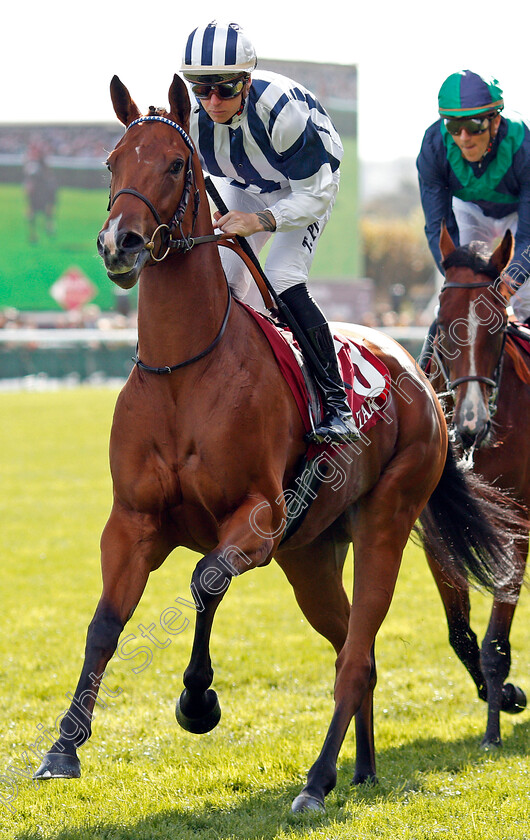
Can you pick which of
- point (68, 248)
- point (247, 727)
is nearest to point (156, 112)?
point (247, 727)

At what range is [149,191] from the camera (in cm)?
369

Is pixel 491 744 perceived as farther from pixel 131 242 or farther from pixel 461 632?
pixel 131 242

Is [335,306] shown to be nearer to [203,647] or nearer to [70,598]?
[70,598]

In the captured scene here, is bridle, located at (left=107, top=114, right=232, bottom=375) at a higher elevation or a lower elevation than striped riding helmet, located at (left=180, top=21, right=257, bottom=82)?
lower

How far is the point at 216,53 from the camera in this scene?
4.05 metres

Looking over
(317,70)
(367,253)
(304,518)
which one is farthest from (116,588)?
(367,253)

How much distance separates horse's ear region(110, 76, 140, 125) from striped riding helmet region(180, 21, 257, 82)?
0.97ft

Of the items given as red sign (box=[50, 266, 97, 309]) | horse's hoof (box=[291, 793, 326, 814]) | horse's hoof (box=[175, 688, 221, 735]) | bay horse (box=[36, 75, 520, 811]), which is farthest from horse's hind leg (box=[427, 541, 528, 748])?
red sign (box=[50, 266, 97, 309])

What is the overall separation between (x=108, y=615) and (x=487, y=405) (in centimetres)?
244

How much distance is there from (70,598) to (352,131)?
38.8 meters

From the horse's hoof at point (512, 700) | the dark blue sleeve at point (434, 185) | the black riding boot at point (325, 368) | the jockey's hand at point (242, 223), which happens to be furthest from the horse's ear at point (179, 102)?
the horse's hoof at point (512, 700)

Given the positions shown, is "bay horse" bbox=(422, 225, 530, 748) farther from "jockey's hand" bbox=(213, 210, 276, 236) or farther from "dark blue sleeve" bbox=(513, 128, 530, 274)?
"jockey's hand" bbox=(213, 210, 276, 236)

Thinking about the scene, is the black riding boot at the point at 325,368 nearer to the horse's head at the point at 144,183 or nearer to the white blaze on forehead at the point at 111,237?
the horse's head at the point at 144,183

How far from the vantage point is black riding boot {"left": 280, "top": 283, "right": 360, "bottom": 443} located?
4.42 m
